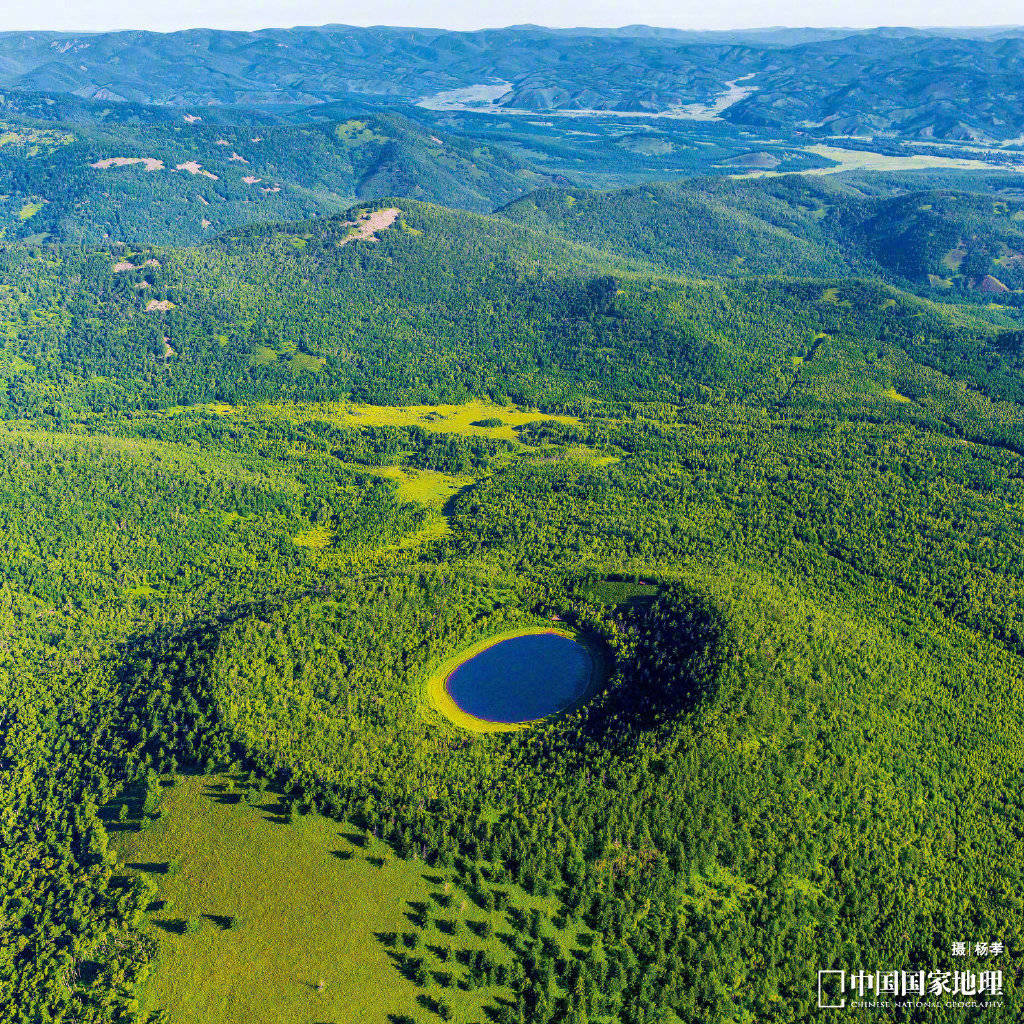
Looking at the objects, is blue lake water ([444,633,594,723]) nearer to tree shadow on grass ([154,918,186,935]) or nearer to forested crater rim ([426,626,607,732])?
forested crater rim ([426,626,607,732])

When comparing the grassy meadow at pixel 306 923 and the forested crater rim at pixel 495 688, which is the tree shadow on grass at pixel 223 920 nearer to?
the grassy meadow at pixel 306 923

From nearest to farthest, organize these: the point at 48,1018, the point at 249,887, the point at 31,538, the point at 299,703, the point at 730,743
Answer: the point at 48,1018 → the point at 249,887 → the point at 730,743 → the point at 299,703 → the point at 31,538

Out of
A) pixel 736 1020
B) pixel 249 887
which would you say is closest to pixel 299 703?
pixel 249 887

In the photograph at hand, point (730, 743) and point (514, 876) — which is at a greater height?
point (730, 743)

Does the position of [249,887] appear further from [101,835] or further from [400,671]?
[400,671]

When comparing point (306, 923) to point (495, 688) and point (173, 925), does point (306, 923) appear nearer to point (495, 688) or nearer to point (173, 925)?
point (173, 925)

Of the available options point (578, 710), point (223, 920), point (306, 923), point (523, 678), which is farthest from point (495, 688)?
point (223, 920)

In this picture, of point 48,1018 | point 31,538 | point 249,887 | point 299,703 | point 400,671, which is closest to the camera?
point 48,1018

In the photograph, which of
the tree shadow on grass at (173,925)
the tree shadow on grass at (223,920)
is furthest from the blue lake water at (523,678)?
the tree shadow on grass at (173,925)
